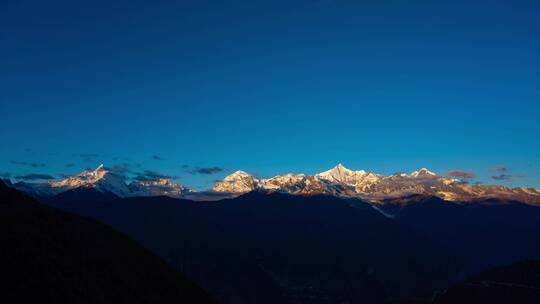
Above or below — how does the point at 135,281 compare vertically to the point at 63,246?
below

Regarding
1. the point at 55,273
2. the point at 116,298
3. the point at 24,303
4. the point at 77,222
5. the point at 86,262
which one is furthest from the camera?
the point at 77,222

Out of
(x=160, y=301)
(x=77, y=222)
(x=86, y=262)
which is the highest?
(x=77, y=222)

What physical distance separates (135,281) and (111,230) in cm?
3687

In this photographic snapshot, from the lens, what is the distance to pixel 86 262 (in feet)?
451

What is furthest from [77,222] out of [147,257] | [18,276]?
[18,276]

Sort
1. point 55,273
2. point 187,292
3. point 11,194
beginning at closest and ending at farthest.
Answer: point 55,273 → point 187,292 → point 11,194

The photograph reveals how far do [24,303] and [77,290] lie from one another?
1626 cm

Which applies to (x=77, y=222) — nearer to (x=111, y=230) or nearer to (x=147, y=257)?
(x=111, y=230)

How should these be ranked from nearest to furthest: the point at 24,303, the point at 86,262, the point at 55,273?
the point at 24,303
the point at 55,273
the point at 86,262

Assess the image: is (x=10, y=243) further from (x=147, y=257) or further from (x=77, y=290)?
(x=147, y=257)

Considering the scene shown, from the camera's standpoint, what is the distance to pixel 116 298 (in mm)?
129000

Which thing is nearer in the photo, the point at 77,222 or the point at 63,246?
the point at 63,246

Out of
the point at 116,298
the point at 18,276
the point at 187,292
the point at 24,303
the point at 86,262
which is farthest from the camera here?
the point at 187,292

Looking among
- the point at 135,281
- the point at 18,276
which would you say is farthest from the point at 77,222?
the point at 18,276
